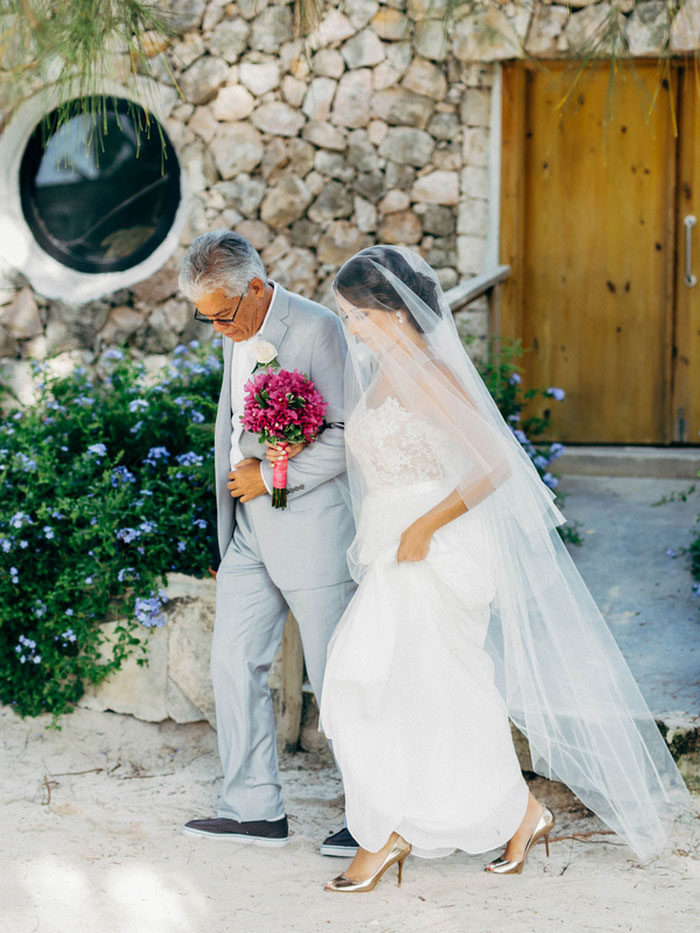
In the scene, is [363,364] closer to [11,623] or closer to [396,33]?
[11,623]

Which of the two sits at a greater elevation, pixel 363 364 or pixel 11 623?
pixel 363 364

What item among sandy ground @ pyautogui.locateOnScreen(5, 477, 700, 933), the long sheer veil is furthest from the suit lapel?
sandy ground @ pyautogui.locateOnScreen(5, 477, 700, 933)

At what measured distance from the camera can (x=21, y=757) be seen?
12.3 ft

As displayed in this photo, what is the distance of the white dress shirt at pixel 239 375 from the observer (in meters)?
3.00

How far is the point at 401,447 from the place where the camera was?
2758mm

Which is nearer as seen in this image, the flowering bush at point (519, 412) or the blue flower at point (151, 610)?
the blue flower at point (151, 610)

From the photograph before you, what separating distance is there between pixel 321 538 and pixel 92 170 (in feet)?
14.2

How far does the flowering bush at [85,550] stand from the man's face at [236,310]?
1.14 metres

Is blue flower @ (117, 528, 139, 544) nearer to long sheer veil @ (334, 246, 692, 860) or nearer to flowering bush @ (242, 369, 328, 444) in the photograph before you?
flowering bush @ (242, 369, 328, 444)

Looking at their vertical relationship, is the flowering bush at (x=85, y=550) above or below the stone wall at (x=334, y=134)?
below

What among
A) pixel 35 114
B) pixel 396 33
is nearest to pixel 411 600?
pixel 396 33

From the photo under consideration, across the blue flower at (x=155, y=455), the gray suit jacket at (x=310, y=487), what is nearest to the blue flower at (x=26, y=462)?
the blue flower at (x=155, y=455)

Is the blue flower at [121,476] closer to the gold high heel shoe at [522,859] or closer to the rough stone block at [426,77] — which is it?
the gold high heel shoe at [522,859]

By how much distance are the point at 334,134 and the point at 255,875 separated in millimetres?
4529
